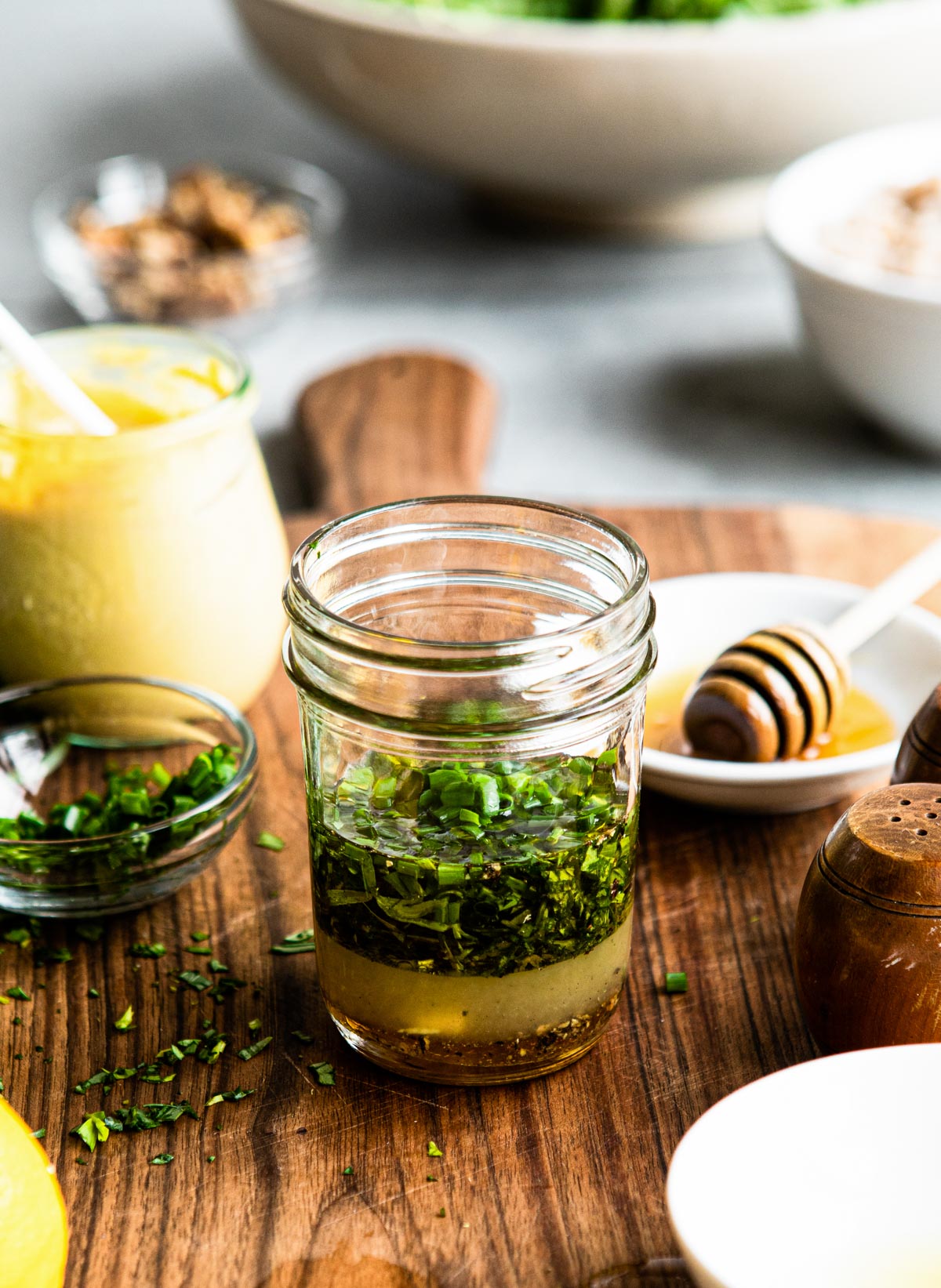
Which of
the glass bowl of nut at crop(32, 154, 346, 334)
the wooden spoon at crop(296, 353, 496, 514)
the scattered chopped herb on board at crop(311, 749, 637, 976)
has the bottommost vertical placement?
the glass bowl of nut at crop(32, 154, 346, 334)

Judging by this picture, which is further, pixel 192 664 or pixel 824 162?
pixel 824 162

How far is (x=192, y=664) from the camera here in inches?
39.8

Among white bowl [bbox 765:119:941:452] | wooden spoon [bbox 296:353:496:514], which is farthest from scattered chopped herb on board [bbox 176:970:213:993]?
white bowl [bbox 765:119:941:452]

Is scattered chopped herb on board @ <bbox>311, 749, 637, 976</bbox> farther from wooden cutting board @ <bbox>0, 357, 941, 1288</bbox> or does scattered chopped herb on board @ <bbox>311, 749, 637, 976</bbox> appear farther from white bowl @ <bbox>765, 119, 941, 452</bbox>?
white bowl @ <bbox>765, 119, 941, 452</bbox>

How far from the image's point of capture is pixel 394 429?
1.45m

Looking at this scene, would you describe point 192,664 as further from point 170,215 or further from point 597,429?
point 170,215

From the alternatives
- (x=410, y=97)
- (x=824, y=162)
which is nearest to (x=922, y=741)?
(x=824, y=162)

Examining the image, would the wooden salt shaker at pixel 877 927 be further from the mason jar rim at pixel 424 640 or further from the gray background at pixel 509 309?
the gray background at pixel 509 309

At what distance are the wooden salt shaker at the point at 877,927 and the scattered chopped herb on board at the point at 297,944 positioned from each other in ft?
0.92

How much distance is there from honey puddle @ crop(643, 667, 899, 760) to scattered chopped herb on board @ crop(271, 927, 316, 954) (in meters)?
0.27

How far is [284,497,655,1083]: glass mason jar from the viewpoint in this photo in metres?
0.66

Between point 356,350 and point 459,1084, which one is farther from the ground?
point 459,1084

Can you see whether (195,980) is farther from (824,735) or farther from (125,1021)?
(824,735)

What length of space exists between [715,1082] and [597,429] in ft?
3.88
